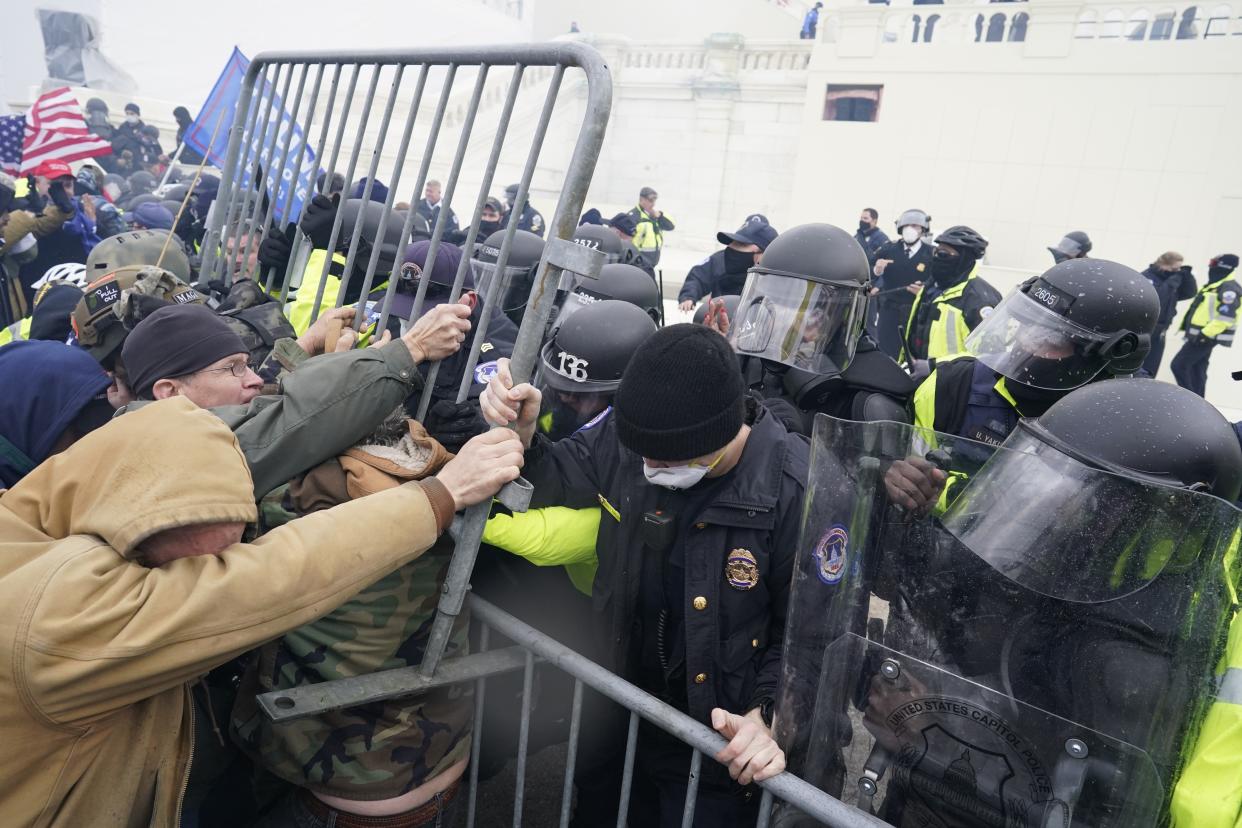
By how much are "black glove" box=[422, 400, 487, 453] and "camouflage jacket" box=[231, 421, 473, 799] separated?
13 centimetres

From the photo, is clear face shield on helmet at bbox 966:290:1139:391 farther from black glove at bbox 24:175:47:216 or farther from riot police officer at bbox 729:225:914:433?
black glove at bbox 24:175:47:216

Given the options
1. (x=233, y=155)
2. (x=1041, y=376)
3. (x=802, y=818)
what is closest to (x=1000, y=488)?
(x=802, y=818)

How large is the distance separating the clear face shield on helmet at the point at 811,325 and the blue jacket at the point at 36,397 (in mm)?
2372

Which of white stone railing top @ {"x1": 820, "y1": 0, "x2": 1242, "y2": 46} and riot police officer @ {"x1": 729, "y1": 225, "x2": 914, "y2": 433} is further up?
white stone railing top @ {"x1": 820, "y1": 0, "x2": 1242, "y2": 46}

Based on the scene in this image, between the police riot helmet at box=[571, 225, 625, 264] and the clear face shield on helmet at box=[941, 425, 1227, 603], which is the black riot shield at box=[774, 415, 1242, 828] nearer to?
the clear face shield on helmet at box=[941, 425, 1227, 603]

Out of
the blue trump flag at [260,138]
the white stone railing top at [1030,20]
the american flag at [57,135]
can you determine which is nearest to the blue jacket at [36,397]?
the blue trump flag at [260,138]

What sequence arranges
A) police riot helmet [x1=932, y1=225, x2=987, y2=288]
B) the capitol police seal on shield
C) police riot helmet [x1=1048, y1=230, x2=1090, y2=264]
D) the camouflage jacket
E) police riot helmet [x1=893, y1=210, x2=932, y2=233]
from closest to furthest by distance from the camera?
the capitol police seal on shield, the camouflage jacket, police riot helmet [x1=932, y1=225, x2=987, y2=288], police riot helmet [x1=1048, y1=230, x2=1090, y2=264], police riot helmet [x1=893, y1=210, x2=932, y2=233]

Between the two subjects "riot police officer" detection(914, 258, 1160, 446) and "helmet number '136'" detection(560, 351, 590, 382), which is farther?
"helmet number '136'" detection(560, 351, 590, 382)

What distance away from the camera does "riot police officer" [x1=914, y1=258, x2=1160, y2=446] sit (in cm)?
264

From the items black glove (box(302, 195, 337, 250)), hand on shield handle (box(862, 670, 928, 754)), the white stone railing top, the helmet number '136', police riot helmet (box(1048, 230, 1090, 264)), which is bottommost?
hand on shield handle (box(862, 670, 928, 754))

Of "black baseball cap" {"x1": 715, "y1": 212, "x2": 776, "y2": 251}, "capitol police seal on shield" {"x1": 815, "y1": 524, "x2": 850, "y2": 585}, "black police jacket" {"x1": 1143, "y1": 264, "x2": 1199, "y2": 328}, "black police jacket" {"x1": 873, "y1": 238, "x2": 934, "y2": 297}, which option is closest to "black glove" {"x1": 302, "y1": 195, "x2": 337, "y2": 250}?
"capitol police seal on shield" {"x1": 815, "y1": 524, "x2": 850, "y2": 585}

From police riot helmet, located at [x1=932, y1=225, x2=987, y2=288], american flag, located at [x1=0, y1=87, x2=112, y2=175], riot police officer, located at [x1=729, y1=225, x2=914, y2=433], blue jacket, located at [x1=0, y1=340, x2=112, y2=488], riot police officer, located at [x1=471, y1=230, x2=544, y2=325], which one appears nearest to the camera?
blue jacket, located at [x1=0, y1=340, x2=112, y2=488]

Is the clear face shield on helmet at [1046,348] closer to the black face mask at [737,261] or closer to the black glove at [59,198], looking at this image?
the black face mask at [737,261]

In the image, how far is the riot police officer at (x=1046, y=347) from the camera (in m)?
2.64
